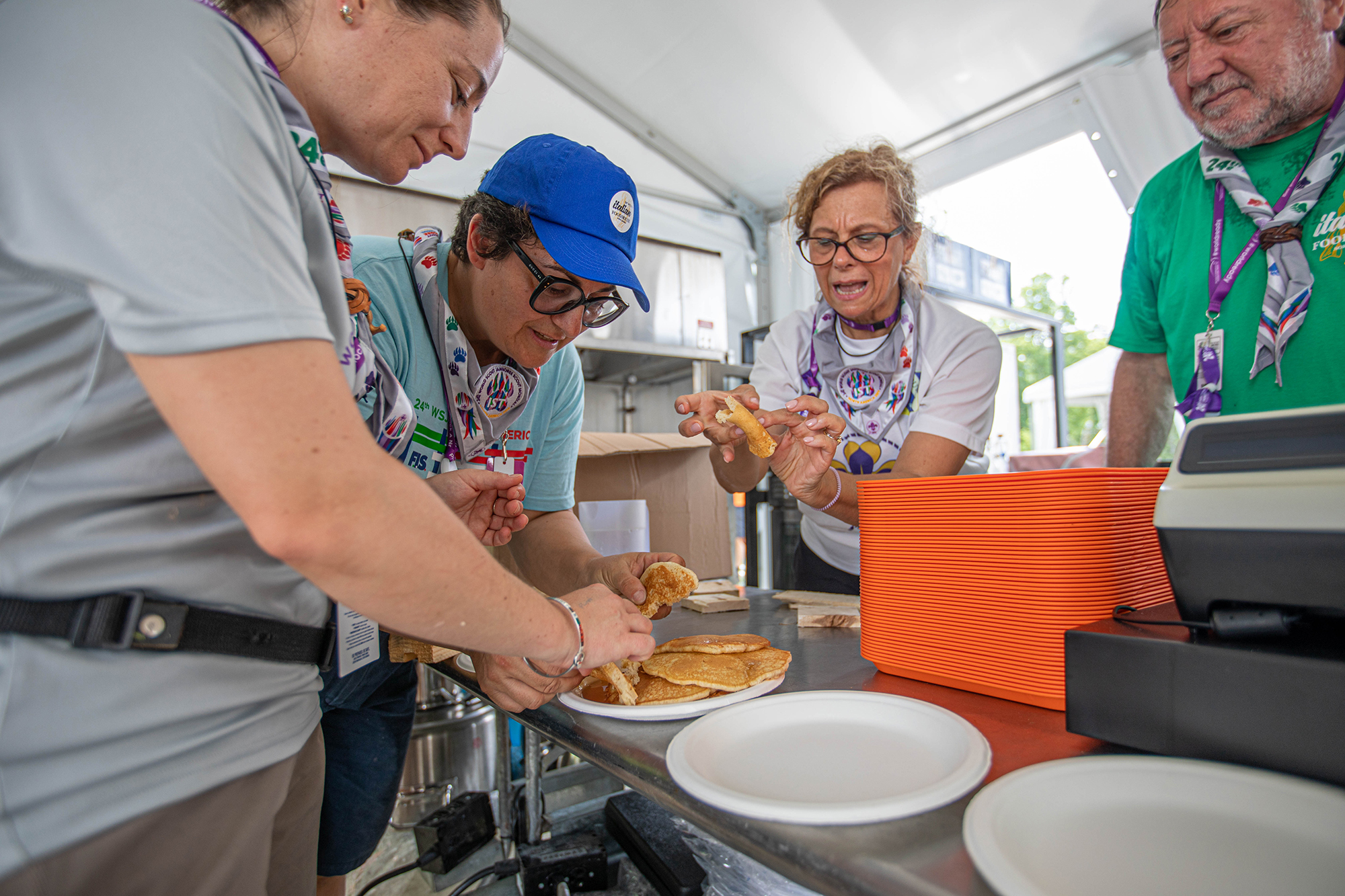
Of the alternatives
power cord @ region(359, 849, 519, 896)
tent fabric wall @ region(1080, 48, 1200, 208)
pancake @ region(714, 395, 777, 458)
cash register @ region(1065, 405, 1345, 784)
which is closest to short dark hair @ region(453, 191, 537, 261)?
pancake @ region(714, 395, 777, 458)

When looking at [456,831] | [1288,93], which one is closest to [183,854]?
[456,831]

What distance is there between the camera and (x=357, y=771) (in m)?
1.68

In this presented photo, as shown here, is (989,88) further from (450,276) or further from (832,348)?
Answer: (450,276)

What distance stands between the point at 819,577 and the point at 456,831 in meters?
1.53

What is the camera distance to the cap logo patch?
1490mm

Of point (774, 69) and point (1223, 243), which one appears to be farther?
point (774, 69)

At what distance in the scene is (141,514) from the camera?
63cm

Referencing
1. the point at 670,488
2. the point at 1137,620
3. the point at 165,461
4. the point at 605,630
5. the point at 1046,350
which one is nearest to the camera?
the point at 165,461

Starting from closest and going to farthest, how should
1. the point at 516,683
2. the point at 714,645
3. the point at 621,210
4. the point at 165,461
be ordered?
the point at 165,461
the point at 516,683
the point at 714,645
the point at 621,210

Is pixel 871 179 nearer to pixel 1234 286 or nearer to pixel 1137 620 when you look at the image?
pixel 1234 286

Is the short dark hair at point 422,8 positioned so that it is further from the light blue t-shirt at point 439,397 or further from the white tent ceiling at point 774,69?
the white tent ceiling at point 774,69

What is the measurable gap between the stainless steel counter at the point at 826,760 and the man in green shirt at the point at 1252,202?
54.6 inches

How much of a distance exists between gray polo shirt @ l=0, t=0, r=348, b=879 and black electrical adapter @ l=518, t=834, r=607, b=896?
1.24 meters

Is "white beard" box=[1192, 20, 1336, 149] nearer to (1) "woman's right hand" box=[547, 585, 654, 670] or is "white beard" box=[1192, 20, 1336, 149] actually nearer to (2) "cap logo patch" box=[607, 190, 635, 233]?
(2) "cap logo patch" box=[607, 190, 635, 233]
